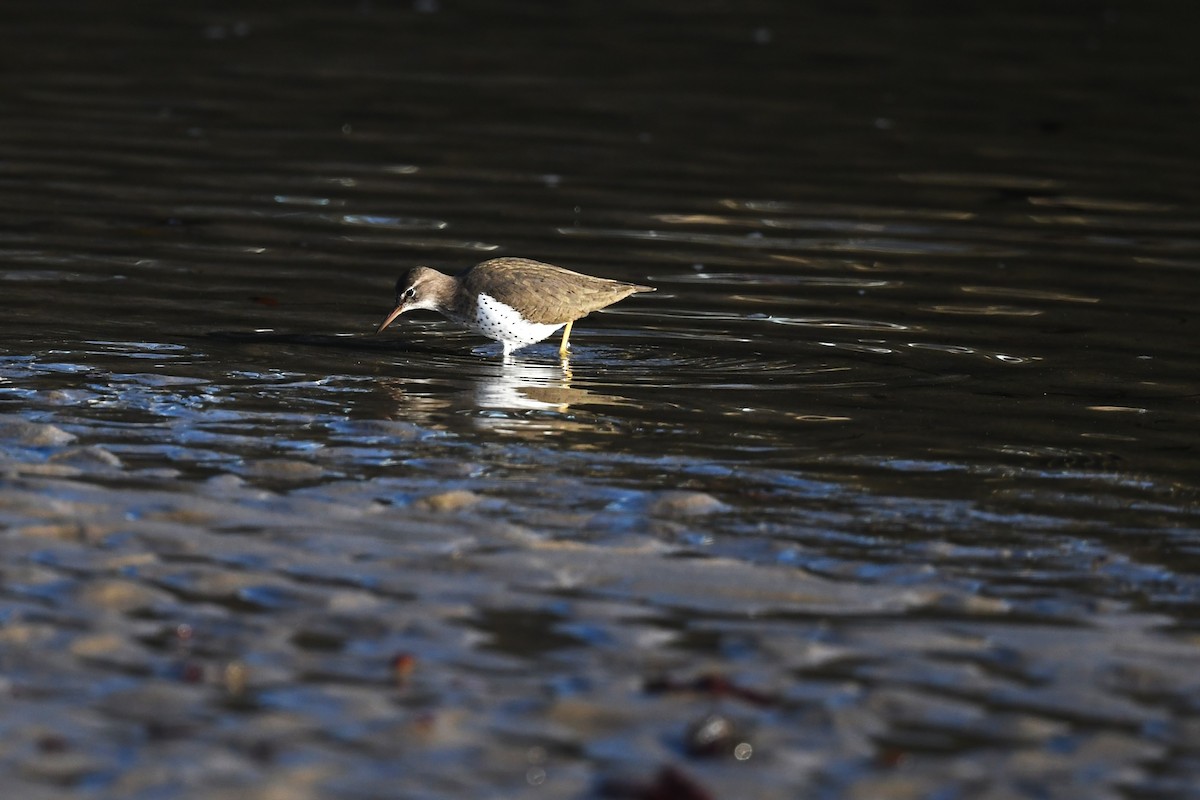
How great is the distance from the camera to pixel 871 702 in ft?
20.4

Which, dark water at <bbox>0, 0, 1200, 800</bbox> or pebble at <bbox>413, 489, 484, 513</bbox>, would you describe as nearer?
dark water at <bbox>0, 0, 1200, 800</bbox>

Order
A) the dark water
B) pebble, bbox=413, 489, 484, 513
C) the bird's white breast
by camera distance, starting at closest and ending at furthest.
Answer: the dark water, pebble, bbox=413, 489, 484, 513, the bird's white breast

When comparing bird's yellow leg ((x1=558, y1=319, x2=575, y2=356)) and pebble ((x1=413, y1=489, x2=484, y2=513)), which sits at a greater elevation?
bird's yellow leg ((x1=558, y1=319, x2=575, y2=356))

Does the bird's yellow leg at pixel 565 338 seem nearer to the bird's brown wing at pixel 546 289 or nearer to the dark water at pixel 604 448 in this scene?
the dark water at pixel 604 448

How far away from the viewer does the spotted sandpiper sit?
11.7 metres

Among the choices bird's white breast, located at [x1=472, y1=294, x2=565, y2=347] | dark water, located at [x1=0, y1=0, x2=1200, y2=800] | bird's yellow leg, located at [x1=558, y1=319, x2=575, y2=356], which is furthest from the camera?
bird's yellow leg, located at [x1=558, y1=319, x2=575, y2=356]

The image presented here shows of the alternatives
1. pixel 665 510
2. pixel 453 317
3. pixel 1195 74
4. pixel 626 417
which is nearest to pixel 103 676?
pixel 665 510

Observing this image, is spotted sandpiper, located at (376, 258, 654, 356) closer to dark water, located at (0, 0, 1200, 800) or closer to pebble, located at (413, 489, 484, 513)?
dark water, located at (0, 0, 1200, 800)

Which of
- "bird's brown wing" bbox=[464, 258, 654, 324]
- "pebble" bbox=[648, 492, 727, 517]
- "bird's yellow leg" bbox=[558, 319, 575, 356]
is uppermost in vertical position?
"bird's brown wing" bbox=[464, 258, 654, 324]

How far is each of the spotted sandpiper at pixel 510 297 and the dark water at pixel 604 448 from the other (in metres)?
0.32

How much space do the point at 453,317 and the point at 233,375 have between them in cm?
199

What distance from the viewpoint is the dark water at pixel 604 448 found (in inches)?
235

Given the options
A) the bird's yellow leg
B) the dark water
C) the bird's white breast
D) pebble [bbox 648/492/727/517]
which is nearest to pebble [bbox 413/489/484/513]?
the dark water

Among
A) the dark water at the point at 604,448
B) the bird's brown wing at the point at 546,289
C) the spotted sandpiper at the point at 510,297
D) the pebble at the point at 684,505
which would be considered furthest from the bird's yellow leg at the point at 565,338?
the pebble at the point at 684,505
